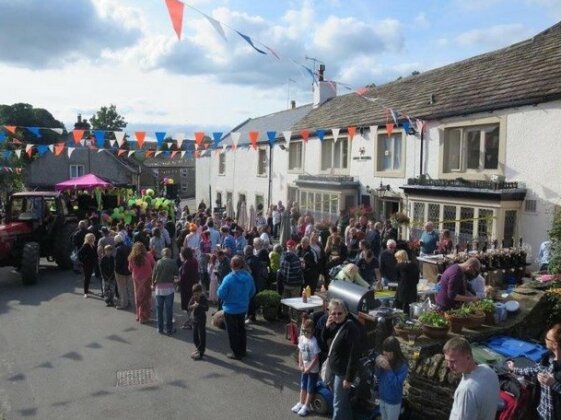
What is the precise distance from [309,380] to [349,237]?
6875mm

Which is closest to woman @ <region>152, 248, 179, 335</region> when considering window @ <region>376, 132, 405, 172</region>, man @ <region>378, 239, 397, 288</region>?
man @ <region>378, 239, 397, 288</region>

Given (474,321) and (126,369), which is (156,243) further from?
(474,321)

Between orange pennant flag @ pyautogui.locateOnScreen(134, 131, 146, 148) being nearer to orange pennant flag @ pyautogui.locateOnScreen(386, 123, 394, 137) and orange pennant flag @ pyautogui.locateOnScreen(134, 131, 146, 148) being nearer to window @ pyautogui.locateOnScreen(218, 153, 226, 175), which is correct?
orange pennant flag @ pyautogui.locateOnScreen(386, 123, 394, 137)

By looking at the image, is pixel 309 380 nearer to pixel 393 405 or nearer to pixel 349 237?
pixel 393 405

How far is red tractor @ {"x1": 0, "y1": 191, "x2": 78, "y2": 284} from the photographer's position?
13172 millimetres

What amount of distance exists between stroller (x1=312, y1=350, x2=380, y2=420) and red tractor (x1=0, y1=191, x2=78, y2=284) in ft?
32.6

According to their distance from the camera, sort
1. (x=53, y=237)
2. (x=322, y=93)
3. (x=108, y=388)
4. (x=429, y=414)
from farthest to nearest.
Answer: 1. (x=322, y=93)
2. (x=53, y=237)
3. (x=108, y=388)
4. (x=429, y=414)

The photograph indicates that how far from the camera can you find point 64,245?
14.2 meters

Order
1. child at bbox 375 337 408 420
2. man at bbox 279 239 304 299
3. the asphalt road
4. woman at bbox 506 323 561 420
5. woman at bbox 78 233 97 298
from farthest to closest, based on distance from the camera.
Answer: woman at bbox 78 233 97 298
man at bbox 279 239 304 299
the asphalt road
child at bbox 375 337 408 420
woman at bbox 506 323 561 420

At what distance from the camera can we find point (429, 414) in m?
5.78

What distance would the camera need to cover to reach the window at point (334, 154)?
19.2 m

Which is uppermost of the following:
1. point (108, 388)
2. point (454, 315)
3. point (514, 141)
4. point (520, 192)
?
point (514, 141)

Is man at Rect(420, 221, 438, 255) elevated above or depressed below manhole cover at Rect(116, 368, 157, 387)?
above

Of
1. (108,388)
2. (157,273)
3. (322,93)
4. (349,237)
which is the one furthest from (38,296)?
(322,93)
